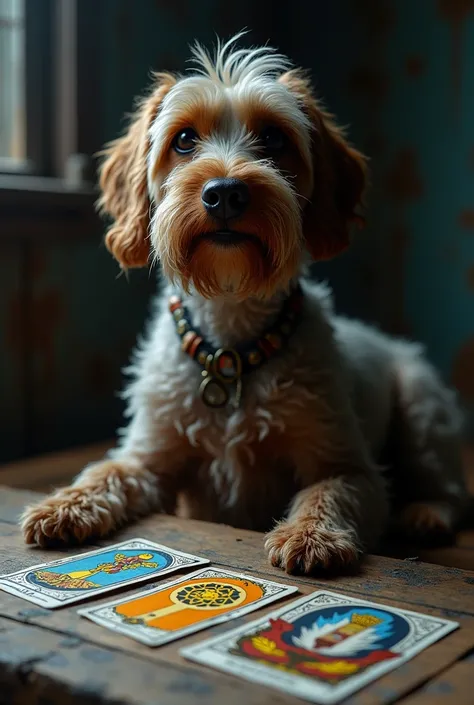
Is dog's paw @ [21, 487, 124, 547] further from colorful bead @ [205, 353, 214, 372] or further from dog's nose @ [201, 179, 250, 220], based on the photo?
dog's nose @ [201, 179, 250, 220]

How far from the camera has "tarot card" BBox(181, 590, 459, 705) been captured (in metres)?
1.22

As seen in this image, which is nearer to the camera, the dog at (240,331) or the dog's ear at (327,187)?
the dog at (240,331)

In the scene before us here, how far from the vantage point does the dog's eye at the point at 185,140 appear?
205 centimetres

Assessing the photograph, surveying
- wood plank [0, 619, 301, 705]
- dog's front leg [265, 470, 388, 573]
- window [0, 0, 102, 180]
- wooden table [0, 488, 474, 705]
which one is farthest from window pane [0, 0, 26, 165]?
wood plank [0, 619, 301, 705]

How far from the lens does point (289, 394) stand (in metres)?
2.09

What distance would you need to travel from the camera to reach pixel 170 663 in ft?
4.15

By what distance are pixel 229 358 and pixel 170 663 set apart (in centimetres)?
97

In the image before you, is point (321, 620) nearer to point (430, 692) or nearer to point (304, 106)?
point (430, 692)

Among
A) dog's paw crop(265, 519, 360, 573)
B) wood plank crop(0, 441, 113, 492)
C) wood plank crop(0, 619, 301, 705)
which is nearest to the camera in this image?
wood plank crop(0, 619, 301, 705)

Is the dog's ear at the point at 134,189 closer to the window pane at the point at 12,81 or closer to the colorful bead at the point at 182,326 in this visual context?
the colorful bead at the point at 182,326

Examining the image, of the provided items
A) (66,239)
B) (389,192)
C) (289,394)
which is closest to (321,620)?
(289,394)

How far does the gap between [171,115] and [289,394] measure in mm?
692

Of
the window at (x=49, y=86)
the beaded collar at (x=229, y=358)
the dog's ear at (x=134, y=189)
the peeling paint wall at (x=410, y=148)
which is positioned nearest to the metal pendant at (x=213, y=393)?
the beaded collar at (x=229, y=358)

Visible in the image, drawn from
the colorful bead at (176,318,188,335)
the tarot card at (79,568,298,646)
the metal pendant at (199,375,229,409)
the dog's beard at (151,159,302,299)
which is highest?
the dog's beard at (151,159,302,299)
